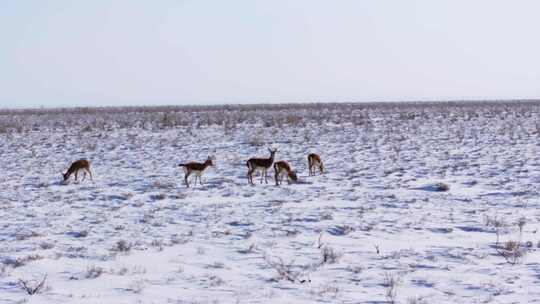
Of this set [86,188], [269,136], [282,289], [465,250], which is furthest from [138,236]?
[269,136]

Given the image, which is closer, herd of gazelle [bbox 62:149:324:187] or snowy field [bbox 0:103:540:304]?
snowy field [bbox 0:103:540:304]

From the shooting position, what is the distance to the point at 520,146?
2339 centimetres

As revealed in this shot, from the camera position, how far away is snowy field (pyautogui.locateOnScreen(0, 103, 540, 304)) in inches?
295

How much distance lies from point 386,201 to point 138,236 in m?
5.45

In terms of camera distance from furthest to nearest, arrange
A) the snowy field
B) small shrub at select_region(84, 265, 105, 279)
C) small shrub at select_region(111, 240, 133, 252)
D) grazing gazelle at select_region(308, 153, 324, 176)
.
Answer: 1. grazing gazelle at select_region(308, 153, 324, 176)
2. small shrub at select_region(111, 240, 133, 252)
3. small shrub at select_region(84, 265, 105, 279)
4. the snowy field

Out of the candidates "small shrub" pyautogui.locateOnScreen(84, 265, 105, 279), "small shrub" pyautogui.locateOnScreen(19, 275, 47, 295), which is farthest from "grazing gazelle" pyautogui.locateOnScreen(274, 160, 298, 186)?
"small shrub" pyautogui.locateOnScreen(19, 275, 47, 295)

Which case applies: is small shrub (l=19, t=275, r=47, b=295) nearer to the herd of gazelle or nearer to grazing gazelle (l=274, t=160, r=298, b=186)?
the herd of gazelle

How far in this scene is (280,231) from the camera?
10.6 metres

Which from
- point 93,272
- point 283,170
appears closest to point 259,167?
point 283,170

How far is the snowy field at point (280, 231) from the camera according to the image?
7504 millimetres

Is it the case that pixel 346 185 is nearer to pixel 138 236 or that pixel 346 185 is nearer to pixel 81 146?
pixel 138 236

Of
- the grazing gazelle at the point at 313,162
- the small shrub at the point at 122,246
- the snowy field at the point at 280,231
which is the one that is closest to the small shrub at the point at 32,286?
the snowy field at the point at 280,231

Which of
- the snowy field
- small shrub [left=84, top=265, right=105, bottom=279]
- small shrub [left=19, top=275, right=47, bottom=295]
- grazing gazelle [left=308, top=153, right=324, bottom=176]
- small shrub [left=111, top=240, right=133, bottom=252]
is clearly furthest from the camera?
grazing gazelle [left=308, top=153, right=324, bottom=176]

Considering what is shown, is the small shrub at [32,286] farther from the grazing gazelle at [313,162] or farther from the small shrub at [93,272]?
the grazing gazelle at [313,162]
